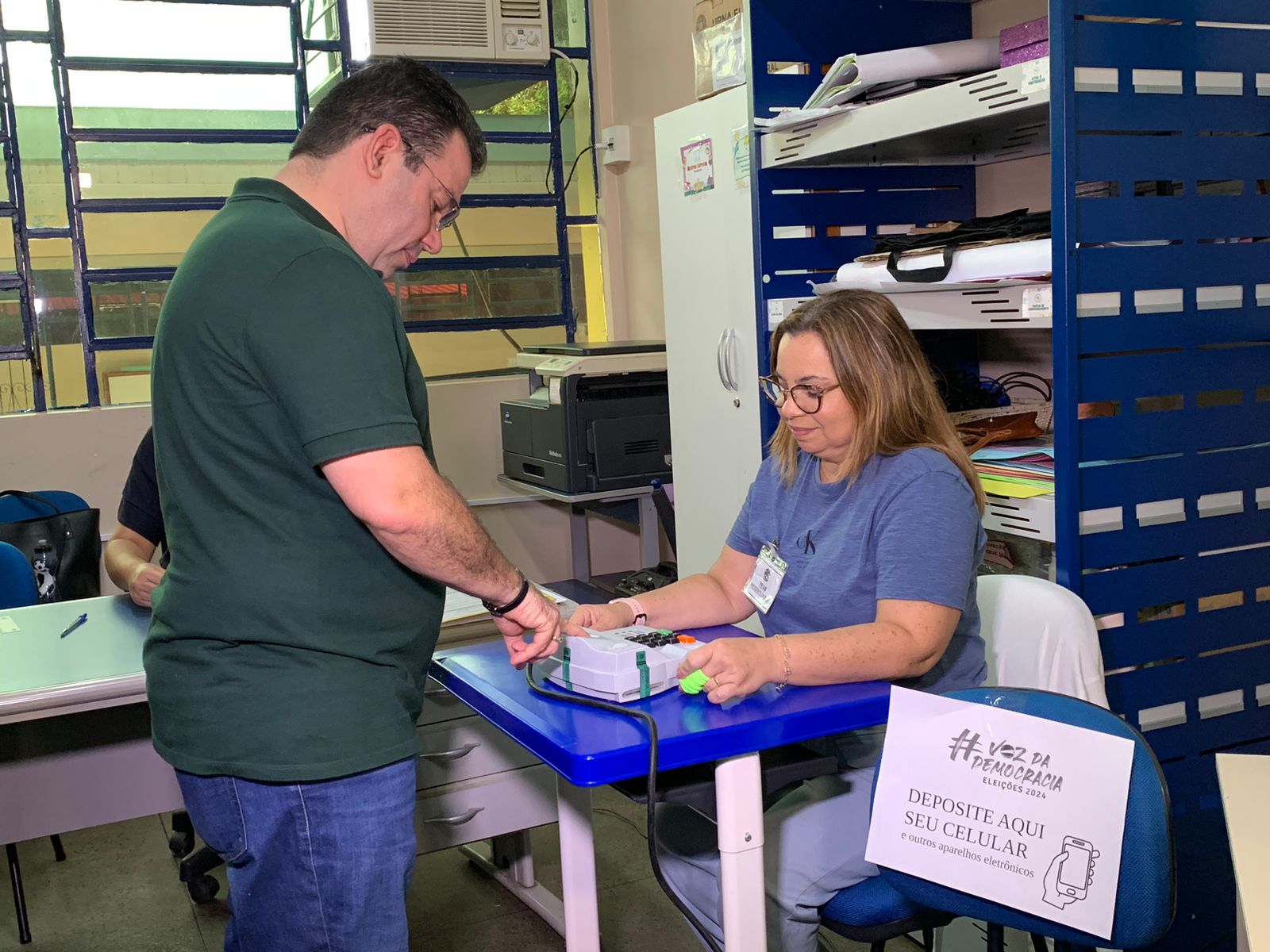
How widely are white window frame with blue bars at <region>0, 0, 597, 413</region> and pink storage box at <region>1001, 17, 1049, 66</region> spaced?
270cm

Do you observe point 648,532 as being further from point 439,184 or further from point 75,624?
point 439,184

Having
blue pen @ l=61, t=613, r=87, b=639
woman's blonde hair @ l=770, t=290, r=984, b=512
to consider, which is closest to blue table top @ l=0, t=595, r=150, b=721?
blue pen @ l=61, t=613, r=87, b=639

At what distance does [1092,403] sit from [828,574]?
0.53 metres

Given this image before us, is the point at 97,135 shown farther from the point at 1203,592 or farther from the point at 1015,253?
the point at 1203,592

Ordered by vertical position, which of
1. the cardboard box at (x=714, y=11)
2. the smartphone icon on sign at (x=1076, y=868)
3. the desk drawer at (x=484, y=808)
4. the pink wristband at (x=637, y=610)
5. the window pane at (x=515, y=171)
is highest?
the cardboard box at (x=714, y=11)

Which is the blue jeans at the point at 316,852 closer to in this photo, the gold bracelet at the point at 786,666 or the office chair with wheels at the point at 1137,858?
the gold bracelet at the point at 786,666

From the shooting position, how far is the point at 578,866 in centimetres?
183

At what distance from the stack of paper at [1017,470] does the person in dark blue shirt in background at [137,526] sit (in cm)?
166

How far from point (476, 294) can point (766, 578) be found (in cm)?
337

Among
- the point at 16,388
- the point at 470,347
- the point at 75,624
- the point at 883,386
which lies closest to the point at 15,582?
the point at 75,624

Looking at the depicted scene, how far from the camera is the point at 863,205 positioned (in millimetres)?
2865

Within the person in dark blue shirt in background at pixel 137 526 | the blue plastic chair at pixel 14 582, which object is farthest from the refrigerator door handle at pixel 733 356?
the blue plastic chair at pixel 14 582

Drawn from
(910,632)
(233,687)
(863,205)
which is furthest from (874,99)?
(233,687)

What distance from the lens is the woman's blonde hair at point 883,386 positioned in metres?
1.80
